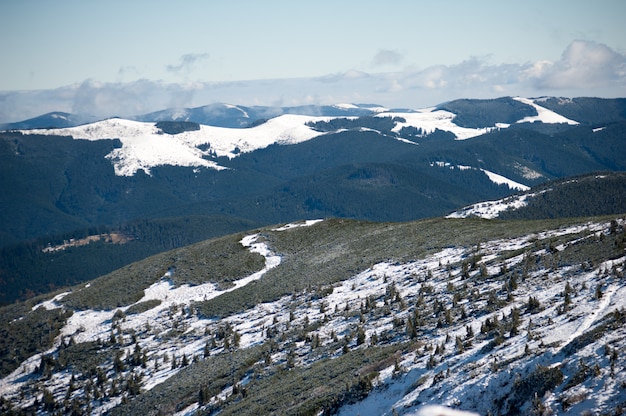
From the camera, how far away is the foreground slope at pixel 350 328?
2300 centimetres

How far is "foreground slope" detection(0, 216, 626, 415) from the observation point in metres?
23.0

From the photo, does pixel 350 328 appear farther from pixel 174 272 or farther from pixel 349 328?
pixel 174 272

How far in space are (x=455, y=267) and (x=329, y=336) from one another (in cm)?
1423

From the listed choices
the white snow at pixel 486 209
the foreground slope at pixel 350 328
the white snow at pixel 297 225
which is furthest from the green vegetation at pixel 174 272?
the white snow at pixel 486 209

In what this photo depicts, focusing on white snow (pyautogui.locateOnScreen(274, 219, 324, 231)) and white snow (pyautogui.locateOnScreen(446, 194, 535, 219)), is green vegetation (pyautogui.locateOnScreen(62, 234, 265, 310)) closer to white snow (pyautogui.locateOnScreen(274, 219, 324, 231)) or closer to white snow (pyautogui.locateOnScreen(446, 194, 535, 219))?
white snow (pyautogui.locateOnScreen(274, 219, 324, 231))

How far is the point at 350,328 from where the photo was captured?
39406 millimetres

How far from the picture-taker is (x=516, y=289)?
34500mm

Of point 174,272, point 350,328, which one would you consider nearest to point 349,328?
point 350,328

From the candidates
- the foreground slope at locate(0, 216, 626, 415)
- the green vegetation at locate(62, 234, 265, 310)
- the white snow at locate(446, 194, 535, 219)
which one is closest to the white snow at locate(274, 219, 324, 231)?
the foreground slope at locate(0, 216, 626, 415)

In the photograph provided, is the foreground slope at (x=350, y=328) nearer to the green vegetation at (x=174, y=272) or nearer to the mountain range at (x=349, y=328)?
the mountain range at (x=349, y=328)

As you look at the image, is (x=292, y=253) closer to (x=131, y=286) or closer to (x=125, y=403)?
(x=131, y=286)

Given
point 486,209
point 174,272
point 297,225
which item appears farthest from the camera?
point 486,209

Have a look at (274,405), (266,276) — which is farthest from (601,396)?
(266,276)

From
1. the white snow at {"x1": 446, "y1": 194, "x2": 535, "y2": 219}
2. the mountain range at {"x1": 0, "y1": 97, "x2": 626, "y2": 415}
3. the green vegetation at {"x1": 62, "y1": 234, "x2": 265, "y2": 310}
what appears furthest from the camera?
the white snow at {"x1": 446, "y1": 194, "x2": 535, "y2": 219}
